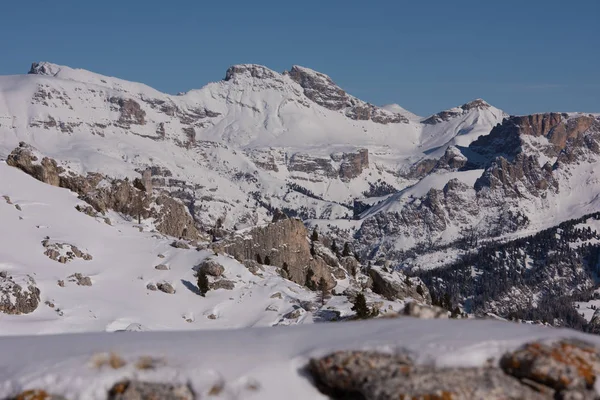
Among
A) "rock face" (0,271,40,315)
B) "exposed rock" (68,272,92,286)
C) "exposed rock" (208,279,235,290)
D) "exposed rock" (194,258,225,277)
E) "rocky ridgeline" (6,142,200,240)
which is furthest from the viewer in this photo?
"rocky ridgeline" (6,142,200,240)

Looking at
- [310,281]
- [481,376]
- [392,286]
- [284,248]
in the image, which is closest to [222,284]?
[310,281]

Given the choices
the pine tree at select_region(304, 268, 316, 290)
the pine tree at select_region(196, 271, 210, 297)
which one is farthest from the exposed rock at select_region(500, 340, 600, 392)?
the pine tree at select_region(304, 268, 316, 290)

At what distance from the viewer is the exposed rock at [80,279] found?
222 ft

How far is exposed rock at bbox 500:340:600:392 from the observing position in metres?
13.0

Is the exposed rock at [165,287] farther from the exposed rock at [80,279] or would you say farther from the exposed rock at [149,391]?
the exposed rock at [149,391]

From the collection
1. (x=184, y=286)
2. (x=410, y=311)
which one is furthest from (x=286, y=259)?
(x=410, y=311)

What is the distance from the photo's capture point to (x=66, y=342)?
54.2 ft

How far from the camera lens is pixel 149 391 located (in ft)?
43.5

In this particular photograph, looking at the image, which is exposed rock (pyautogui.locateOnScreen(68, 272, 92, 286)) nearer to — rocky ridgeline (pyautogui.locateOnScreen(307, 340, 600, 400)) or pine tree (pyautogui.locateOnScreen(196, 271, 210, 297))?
pine tree (pyautogui.locateOnScreen(196, 271, 210, 297))

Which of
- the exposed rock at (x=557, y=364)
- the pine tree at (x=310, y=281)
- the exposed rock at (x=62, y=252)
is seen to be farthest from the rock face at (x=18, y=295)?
the pine tree at (x=310, y=281)

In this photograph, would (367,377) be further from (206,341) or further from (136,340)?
(136,340)

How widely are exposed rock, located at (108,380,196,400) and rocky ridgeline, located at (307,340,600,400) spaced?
3.04 meters

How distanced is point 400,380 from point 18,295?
53.0 meters

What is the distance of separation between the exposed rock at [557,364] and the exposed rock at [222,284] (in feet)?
229
